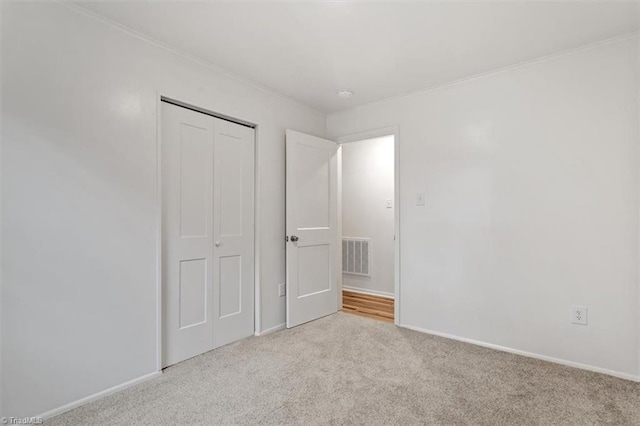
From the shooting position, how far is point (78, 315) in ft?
6.31

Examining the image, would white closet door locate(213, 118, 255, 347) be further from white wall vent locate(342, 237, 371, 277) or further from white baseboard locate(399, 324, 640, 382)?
white wall vent locate(342, 237, 371, 277)

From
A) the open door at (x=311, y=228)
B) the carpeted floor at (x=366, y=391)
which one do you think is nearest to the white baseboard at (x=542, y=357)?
the carpeted floor at (x=366, y=391)

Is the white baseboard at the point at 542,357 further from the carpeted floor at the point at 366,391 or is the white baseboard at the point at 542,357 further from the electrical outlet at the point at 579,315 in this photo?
the electrical outlet at the point at 579,315

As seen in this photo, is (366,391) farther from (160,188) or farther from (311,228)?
(160,188)

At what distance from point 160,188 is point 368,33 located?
177 cm

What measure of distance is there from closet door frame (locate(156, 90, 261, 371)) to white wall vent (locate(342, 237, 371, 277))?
2149 mm

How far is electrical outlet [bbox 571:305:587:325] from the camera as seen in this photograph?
240 centimetres

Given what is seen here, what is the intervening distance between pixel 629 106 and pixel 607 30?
0.53 m

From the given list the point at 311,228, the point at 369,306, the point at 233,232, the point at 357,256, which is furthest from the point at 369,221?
the point at 233,232

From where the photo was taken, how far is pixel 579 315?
7.93 feet

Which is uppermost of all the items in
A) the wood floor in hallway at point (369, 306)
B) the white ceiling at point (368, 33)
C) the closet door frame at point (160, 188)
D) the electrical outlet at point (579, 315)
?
the white ceiling at point (368, 33)

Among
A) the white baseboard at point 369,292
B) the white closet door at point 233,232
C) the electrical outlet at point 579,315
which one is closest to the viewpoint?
the electrical outlet at point 579,315

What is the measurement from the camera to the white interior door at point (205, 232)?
2447mm

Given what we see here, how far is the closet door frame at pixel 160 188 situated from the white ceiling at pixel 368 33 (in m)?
0.35
